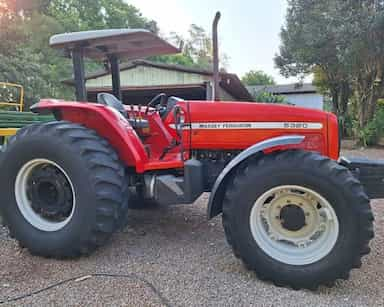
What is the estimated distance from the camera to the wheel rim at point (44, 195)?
106 inches

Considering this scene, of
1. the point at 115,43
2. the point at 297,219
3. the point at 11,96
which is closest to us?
the point at 297,219

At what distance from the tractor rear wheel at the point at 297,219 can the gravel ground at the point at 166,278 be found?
15 centimetres

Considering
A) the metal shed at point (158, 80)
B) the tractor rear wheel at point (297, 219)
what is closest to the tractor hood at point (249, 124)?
the tractor rear wheel at point (297, 219)

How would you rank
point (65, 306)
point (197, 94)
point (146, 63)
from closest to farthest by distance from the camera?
point (65, 306)
point (146, 63)
point (197, 94)

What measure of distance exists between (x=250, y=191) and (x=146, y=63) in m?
10.5

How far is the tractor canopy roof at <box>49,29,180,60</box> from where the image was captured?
2742 mm

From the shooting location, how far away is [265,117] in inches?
107

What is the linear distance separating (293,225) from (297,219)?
0.05 metres

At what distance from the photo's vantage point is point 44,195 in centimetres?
275

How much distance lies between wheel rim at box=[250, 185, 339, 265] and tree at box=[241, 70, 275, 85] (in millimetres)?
46167

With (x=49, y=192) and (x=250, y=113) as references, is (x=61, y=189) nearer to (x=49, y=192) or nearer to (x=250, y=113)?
(x=49, y=192)

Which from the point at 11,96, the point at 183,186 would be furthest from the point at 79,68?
the point at 11,96

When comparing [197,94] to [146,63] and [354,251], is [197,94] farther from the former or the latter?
[354,251]

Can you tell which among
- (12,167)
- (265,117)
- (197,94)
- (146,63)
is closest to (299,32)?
(197,94)
